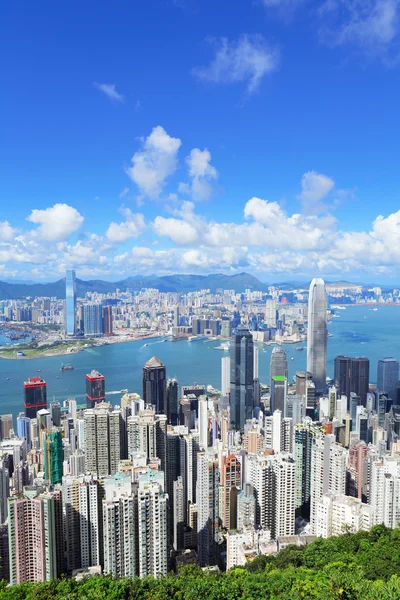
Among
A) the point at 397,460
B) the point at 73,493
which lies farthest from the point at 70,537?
the point at 397,460

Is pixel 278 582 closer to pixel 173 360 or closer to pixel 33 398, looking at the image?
pixel 33 398

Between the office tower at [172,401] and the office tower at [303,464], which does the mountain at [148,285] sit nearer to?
the office tower at [172,401]

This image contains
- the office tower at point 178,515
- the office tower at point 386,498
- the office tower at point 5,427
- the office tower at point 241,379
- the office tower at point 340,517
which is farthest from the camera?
the office tower at point 241,379


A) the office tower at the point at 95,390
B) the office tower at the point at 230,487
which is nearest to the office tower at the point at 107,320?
the office tower at the point at 95,390

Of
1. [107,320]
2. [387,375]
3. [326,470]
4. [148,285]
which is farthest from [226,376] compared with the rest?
[148,285]

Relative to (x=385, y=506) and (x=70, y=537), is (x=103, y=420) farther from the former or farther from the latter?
(x=385, y=506)

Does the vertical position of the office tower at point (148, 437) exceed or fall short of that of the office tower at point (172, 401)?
it exceeds it

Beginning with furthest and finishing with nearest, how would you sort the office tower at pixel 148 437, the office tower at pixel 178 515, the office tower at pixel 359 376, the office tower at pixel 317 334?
1. the office tower at pixel 317 334
2. the office tower at pixel 359 376
3. the office tower at pixel 148 437
4. the office tower at pixel 178 515
